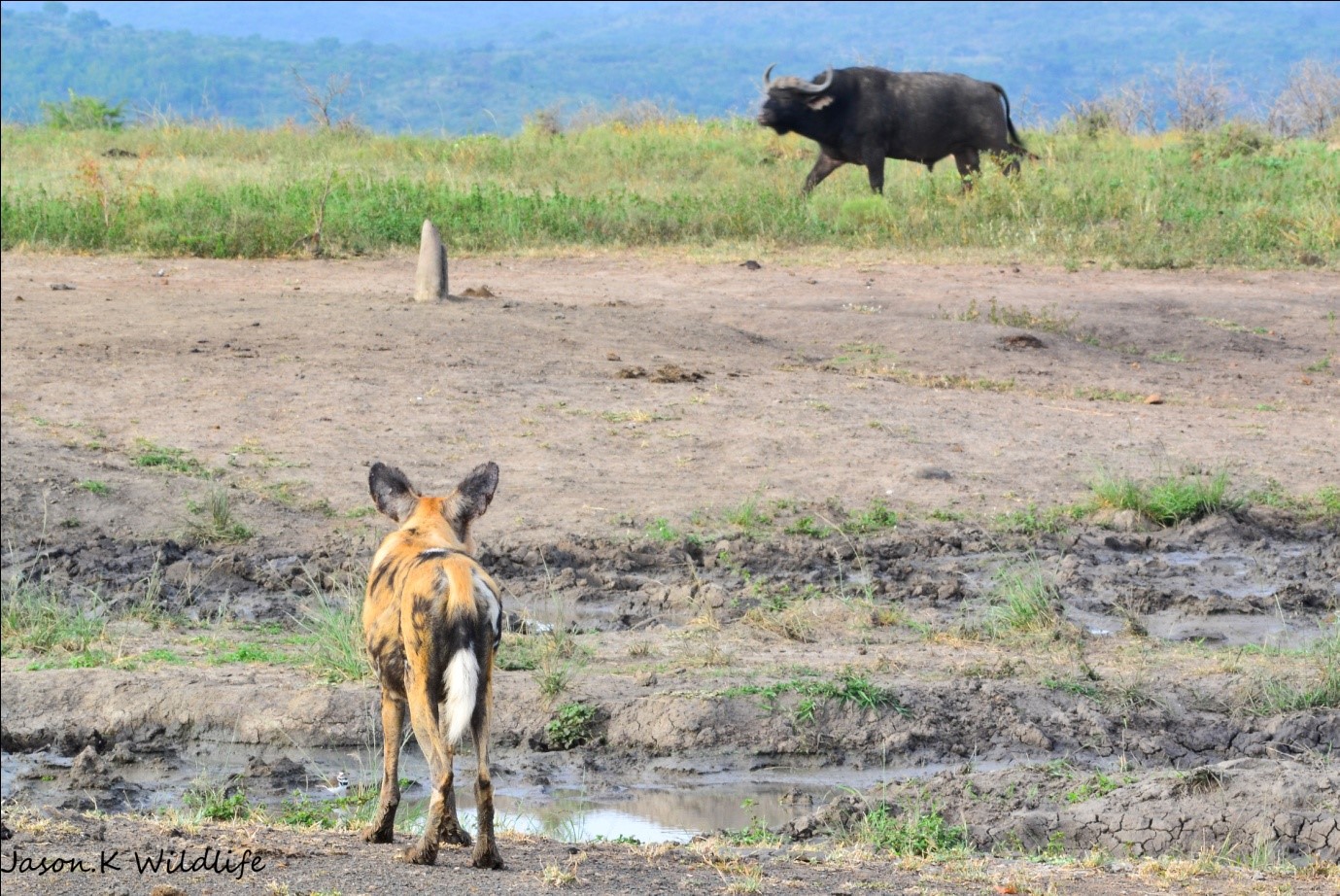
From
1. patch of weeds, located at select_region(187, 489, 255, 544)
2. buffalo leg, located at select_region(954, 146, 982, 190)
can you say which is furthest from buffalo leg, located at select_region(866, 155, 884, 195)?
patch of weeds, located at select_region(187, 489, 255, 544)

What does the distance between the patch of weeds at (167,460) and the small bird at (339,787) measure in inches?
150

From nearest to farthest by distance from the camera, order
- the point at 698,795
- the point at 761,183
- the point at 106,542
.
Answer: the point at 698,795 < the point at 106,542 < the point at 761,183

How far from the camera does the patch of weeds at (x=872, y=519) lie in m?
9.11

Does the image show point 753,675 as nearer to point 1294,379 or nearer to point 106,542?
point 106,542

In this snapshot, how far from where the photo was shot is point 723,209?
57.5ft

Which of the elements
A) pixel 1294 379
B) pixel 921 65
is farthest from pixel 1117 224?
pixel 921 65

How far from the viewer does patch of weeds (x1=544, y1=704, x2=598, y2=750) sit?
654cm

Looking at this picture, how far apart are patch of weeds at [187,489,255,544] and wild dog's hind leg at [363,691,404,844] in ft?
14.3

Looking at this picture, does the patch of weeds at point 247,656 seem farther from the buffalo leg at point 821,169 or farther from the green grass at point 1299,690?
the buffalo leg at point 821,169

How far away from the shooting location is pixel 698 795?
618cm

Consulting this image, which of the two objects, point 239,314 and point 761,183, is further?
point 761,183

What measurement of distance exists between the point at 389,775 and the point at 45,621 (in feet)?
11.5

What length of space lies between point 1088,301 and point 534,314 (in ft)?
13.7

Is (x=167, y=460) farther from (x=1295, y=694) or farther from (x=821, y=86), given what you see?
(x=821, y=86)
